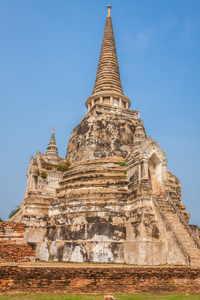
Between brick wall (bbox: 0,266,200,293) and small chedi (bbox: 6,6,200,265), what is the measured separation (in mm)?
2209

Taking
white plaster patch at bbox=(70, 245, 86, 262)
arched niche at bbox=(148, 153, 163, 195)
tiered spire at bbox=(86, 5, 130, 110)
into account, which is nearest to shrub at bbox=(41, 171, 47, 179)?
white plaster patch at bbox=(70, 245, 86, 262)

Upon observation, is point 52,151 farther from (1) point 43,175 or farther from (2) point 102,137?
(2) point 102,137

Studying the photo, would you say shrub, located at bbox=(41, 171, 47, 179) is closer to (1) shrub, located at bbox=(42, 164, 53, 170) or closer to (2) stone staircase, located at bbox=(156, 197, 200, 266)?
(1) shrub, located at bbox=(42, 164, 53, 170)

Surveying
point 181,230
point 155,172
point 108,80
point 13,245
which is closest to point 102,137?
point 155,172

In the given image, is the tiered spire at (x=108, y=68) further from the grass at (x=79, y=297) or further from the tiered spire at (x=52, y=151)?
the grass at (x=79, y=297)

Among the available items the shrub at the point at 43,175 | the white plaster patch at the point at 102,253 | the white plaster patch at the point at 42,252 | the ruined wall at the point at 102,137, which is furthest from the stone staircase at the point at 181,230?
the shrub at the point at 43,175

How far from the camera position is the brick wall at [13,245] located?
15406 mm

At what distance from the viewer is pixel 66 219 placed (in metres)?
16.2

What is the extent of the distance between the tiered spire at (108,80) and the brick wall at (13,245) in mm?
11228

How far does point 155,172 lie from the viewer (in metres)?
17.4

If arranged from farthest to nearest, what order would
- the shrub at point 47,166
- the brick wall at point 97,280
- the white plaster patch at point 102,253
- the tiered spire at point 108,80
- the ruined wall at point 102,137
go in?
the tiered spire at point 108,80 < the shrub at point 47,166 < the ruined wall at point 102,137 < the white plaster patch at point 102,253 < the brick wall at point 97,280

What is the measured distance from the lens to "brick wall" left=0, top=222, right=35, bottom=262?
50.5ft

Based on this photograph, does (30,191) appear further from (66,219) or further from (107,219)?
(107,219)

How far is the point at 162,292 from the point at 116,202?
6.83 meters
